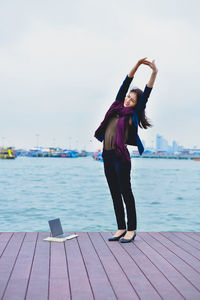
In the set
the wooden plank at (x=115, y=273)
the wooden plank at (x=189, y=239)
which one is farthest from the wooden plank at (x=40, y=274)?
the wooden plank at (x=189, y=239)

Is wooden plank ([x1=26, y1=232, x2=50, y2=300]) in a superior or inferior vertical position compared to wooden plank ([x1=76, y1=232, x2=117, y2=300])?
superior

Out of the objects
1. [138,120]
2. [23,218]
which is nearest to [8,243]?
[138,120]

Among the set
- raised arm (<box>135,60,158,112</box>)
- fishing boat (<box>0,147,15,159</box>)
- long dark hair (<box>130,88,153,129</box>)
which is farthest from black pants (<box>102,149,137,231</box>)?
fishing boat (<box>0,147,15,159</box>)

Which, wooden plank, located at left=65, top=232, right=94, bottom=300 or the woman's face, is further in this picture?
the woman's face

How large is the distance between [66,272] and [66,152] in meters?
118

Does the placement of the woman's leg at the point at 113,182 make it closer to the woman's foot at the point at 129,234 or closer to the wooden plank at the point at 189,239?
the woman's foot at the point at 129,234

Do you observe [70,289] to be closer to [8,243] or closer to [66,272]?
[66,272]

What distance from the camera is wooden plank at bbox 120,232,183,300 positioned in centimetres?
210

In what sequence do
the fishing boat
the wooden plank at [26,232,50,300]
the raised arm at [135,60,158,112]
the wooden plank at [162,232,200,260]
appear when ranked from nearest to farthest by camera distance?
the wooden plank at [26,232,50,300] < the wooden plank at [162,232,200,260] < the raised arm at [135,60,158,112] < the fishing boat

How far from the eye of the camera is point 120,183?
3404 millimetres

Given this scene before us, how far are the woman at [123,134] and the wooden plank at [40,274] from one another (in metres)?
0.67

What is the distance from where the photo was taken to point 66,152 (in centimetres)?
12012

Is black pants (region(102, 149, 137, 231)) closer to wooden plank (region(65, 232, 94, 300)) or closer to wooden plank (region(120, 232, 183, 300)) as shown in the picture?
wooden plank (region(120, 232, 183, 300))

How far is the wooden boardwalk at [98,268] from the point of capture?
209 centimetres
